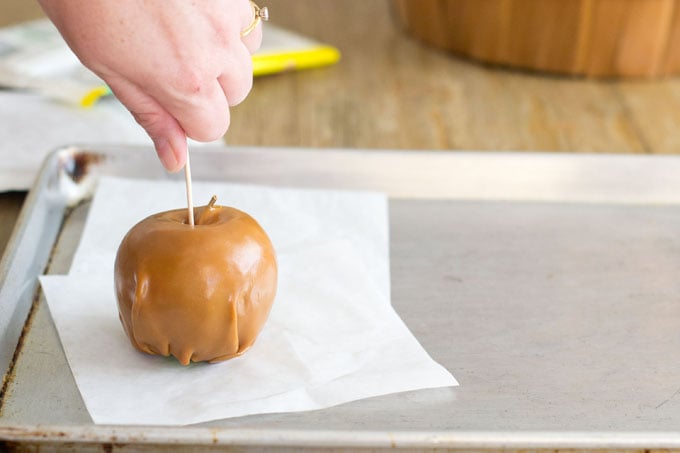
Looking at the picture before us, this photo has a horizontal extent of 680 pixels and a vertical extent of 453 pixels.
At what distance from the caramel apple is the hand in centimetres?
5

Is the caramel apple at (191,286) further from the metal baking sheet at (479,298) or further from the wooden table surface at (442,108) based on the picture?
the wooden table surface at (442,108)

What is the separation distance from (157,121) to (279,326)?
0.57 feet

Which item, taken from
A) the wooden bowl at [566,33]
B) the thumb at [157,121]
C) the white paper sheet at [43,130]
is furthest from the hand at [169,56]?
the wooden bowl at [566,33]

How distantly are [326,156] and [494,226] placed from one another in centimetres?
17

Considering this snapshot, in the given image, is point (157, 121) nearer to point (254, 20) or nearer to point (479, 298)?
point (254, 20)

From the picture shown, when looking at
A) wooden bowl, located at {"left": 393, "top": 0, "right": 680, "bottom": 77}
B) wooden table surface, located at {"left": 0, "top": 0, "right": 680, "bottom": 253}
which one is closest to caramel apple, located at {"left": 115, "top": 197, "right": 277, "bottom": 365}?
wooden table surface, located at {"left": 0, "top": 0, "right": 680, "bottom": 253}

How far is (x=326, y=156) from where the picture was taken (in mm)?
869

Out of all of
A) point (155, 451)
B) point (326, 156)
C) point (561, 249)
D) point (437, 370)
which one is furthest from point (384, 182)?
point (155, 451)

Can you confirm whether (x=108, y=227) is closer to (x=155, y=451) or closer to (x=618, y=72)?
(x=155, y=451)

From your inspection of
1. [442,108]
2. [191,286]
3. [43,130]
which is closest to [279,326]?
[191,286]

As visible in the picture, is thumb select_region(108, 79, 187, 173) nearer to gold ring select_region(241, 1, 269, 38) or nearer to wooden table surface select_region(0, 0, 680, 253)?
gold ring select_region(241, 1, 269, 38)

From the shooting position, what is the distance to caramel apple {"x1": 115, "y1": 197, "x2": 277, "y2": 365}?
591 millimetres

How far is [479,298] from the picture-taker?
0.72 meters

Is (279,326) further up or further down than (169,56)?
further down
